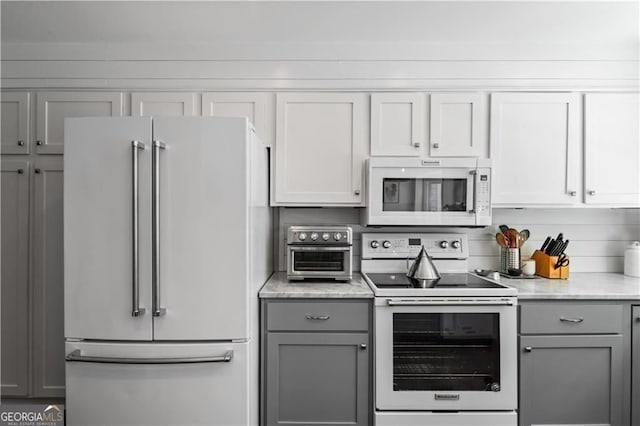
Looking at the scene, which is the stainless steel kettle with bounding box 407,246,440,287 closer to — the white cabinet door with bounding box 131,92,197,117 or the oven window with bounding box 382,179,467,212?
the oven window with bounding box 382,179,467,212

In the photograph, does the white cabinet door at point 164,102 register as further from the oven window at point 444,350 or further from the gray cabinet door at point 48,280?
the oven window at point 444,350

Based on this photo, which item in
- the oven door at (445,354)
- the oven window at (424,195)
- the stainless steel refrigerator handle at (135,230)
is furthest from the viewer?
the oven window at (424,195)

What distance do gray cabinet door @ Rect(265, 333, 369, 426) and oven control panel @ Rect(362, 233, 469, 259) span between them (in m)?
0.75

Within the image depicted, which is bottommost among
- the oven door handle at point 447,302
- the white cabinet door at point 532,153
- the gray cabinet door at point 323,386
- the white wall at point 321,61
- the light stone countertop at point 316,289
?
the gray cabinet door at point 323,386

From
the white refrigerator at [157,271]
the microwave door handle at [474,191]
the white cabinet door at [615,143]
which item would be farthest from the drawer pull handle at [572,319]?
the white refrigerator at [157,271]

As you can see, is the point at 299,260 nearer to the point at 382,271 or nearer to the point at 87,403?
the point at 382,271

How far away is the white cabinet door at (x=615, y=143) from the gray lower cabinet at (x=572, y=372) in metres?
0.82

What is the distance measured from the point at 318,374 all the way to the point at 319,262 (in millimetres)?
651

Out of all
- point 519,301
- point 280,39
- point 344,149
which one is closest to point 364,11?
point 280,39

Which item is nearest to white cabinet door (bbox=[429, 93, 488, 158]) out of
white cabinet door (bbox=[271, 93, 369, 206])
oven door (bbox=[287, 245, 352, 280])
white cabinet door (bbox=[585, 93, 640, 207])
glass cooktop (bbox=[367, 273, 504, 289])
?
white cabinet door (bbox=[271, 93, 369, 206])

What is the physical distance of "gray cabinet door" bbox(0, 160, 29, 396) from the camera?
2447mm

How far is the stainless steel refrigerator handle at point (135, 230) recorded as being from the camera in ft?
5.71

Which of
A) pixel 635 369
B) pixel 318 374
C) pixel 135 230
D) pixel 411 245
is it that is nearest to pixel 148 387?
pixel 135 230

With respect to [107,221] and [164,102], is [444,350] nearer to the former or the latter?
[107,221]
